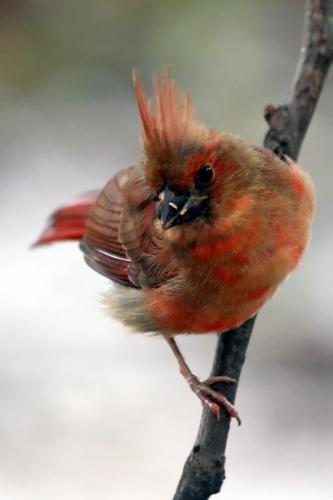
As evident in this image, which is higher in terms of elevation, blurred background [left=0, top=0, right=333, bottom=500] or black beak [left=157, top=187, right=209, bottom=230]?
blurred background [left=0, top=0, right=333, bottom=500]

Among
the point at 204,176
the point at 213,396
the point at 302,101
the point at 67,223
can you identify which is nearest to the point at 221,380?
the point at 213,396

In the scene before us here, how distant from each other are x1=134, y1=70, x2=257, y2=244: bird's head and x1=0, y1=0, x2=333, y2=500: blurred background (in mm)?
842

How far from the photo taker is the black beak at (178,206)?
321cm

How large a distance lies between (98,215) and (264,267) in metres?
0.96

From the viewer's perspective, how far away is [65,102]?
6770 mm

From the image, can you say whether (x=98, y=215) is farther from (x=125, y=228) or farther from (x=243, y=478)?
(x=243, y=478)

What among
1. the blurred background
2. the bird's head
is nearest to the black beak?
the bird's head

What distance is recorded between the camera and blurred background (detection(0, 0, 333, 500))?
495 centimetres

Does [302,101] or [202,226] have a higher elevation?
[302,101]

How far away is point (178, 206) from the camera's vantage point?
321 centimetres

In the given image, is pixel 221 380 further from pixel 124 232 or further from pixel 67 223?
pixel 67 223

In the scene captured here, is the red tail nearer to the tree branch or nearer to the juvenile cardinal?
the juvenile cardinal

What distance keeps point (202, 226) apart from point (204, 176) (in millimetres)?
157

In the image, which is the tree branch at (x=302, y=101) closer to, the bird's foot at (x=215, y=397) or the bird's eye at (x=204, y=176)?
the bird's foot at (x=215, y=397)
